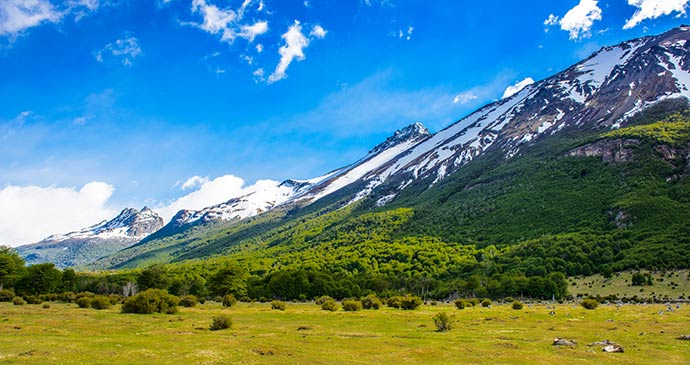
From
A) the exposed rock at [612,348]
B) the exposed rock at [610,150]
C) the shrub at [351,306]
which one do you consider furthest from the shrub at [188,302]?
the exposed rock at [610,150]

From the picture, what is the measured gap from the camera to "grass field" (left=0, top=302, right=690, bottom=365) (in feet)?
63.0

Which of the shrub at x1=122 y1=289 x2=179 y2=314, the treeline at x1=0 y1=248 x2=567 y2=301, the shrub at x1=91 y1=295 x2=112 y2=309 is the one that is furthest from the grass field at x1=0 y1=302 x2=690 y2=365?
the treeline at x1=0 y1=248 x2=567 y2=301

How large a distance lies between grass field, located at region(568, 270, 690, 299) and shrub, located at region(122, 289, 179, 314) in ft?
261

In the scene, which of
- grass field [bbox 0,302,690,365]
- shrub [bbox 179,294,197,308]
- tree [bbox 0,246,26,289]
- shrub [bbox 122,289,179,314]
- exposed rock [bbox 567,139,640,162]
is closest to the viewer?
grass field [bbox 0,302,690,365]

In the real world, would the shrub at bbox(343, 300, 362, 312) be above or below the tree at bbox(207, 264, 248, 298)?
below

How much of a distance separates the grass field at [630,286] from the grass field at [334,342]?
178 feet

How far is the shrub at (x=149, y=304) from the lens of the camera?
134ft

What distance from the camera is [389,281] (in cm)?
12400

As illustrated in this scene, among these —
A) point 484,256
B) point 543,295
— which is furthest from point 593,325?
point 484,256

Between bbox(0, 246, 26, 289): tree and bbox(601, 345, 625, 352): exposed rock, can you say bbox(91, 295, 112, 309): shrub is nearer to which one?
bbox(601, 345, 625, 352): exposed rock

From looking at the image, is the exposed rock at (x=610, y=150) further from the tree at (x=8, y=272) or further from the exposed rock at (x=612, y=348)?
the tree at (x=8, y=272)

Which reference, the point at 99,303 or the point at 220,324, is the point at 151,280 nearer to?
the point at 99,303

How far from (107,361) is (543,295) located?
3507 inches

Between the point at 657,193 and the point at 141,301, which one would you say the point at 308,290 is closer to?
the point at 141,301
